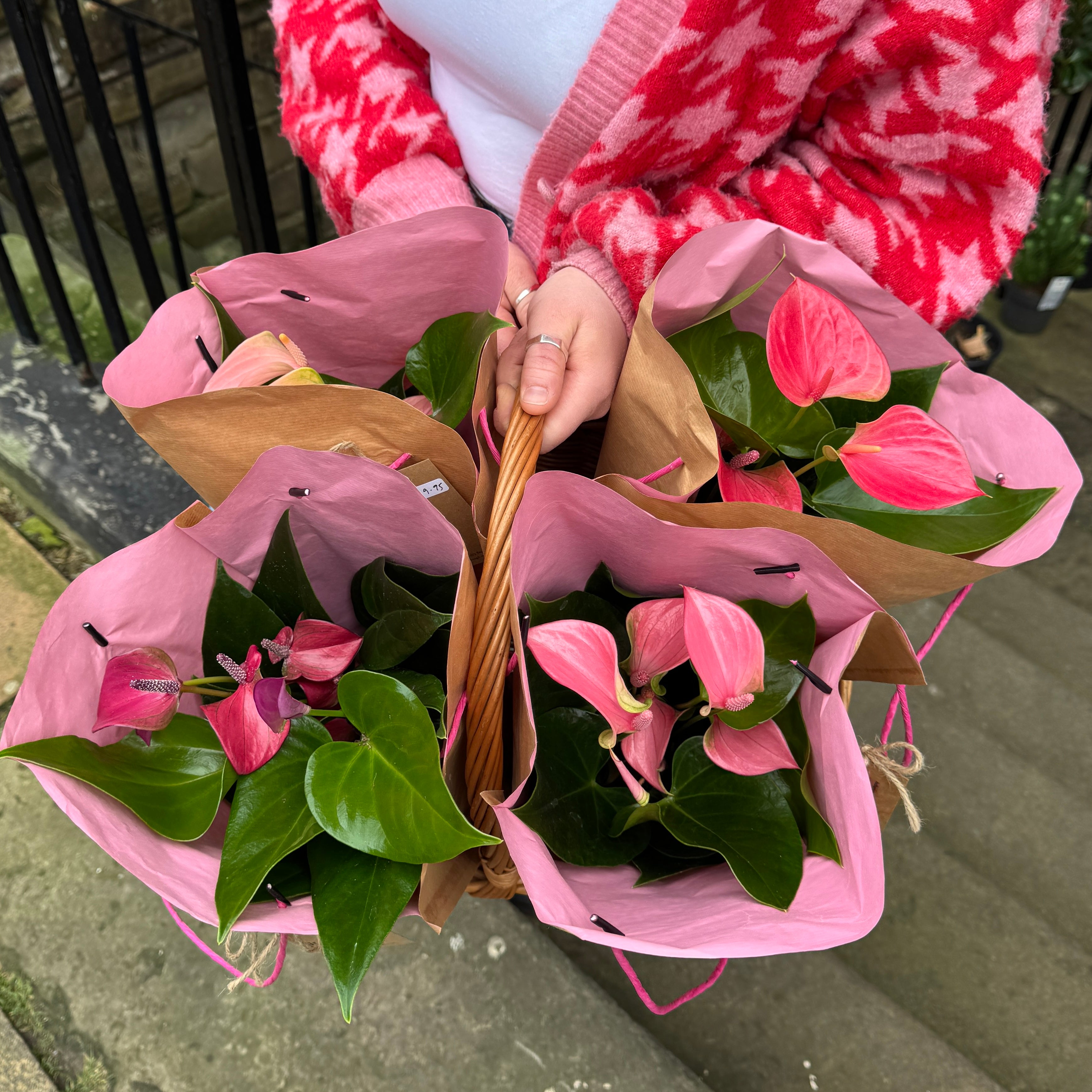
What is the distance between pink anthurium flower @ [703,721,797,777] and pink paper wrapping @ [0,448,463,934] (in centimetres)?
17

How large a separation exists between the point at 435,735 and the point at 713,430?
22 centimetres

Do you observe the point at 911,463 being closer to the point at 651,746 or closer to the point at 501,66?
the point at 651,746

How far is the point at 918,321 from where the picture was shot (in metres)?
0.54

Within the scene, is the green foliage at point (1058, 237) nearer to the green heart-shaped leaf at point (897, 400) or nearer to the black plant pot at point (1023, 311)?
the black plant pot at point (1023, 311)

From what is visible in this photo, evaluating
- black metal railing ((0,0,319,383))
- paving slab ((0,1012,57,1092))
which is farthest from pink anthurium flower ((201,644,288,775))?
black metal railing ((0,0,319,383))

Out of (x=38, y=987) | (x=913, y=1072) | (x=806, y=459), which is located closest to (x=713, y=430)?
(x=806, y=459)

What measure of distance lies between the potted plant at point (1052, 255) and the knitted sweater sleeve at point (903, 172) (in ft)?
5.39

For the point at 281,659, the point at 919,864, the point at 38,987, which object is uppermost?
the point at 281,659

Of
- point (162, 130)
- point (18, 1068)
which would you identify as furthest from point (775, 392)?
point (162, 130)

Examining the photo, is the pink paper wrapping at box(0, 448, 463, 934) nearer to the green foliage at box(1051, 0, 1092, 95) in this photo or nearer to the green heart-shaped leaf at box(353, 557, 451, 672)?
the green heart-shaped leaf at box(353, 557, 451, 672)

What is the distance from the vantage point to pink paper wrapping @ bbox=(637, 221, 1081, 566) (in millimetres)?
506

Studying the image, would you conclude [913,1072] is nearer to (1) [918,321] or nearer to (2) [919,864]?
(2) [919,864]

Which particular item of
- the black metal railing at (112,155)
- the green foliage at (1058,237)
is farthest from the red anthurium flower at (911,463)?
the green foliage at (1058,237)

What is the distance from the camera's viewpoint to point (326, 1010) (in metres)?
0.85
